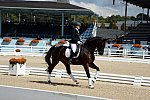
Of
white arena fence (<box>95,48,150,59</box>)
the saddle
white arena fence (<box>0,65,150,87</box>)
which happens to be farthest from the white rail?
the saddle

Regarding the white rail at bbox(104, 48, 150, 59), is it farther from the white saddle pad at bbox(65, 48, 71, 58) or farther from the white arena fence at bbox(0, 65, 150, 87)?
the white saddle pad at bbox(65, 48, 71, 58)

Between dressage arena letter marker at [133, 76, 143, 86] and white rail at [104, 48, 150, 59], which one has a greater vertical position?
dressage arena letter marker at [133, 76, 143, 86]

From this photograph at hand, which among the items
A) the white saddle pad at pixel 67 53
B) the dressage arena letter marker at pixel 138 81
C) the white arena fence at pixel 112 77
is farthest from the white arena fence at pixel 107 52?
the white saddle pad at pixel 67 53

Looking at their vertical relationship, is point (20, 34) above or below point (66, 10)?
below

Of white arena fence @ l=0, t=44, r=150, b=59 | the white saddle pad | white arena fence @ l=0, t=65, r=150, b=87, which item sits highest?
the white saddle pad

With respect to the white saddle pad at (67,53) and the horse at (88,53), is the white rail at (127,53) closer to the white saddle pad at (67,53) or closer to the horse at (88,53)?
the horse at (88,53)

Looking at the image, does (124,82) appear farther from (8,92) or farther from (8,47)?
(8,47)

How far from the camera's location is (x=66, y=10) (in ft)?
179

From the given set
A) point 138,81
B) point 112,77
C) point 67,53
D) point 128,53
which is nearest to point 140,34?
point 128,53

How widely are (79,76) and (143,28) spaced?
1579 inches

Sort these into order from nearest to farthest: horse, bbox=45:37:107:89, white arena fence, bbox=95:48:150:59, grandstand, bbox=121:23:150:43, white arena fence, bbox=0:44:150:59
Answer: horse, bbox=45:37:107:89 < white arena fence, bbox=95:48:150:59 < white arena fence, bbox=0:44:150:59 < grandstand, bbox=121:23:150:43

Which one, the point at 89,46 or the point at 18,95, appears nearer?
the point at 18,95

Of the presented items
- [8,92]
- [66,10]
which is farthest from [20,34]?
[8,92]

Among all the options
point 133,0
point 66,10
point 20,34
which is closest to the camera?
point 133,0
